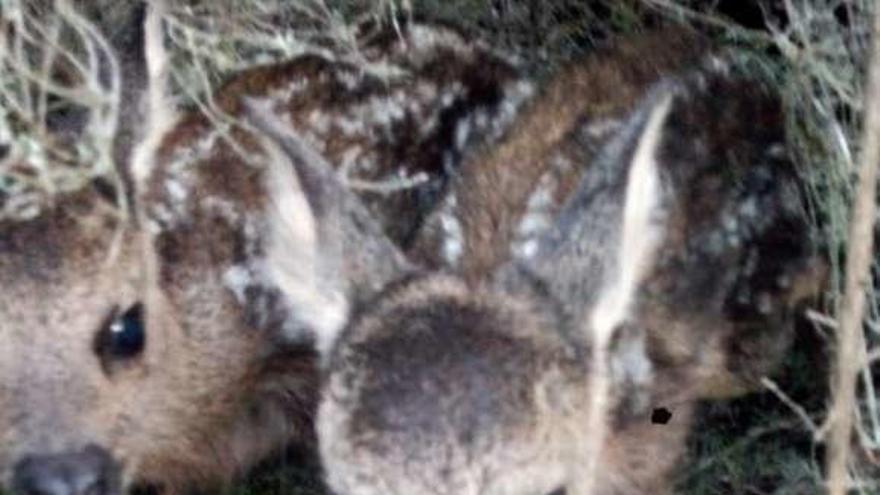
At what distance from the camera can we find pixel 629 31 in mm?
5730

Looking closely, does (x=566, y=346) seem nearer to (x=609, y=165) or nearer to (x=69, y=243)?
(x=609, y=165)

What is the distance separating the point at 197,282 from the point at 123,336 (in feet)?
0.84

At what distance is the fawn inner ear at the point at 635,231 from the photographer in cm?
409

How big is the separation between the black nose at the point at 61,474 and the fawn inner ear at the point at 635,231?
3.81 ft

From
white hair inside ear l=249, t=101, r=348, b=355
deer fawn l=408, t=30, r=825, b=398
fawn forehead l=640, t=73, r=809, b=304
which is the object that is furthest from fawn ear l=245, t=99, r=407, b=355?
fawn forehead l=640, t=73, r=809, b=304

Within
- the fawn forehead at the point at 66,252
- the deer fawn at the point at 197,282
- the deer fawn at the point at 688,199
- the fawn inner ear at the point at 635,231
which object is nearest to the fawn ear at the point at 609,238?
the fawn inner ear at the point at 635,231

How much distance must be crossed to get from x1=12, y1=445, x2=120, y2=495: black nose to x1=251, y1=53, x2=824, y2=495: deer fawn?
567 mm

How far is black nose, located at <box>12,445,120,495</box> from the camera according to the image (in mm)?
4598

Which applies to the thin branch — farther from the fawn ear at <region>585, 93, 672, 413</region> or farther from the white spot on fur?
the white spot on fur

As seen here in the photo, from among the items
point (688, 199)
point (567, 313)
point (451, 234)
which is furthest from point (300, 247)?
point (688, 199)

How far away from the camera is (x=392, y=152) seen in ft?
17.1

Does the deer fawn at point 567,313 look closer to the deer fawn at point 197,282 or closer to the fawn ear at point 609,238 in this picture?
the fawn ear at point 609,238

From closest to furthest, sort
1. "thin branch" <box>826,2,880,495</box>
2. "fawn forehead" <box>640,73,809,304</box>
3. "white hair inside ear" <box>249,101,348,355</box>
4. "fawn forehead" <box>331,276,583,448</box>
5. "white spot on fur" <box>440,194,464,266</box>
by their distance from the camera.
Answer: "fawn forehead" <box>331,276,583,448</box>
"thin branch" <box>826,2,880,495</box>
"white hair inside ear" <box>249,101,348,355</box>
"white spot on fur" <box>440,194,464,266</box>
"fawn forehead" <box>640,73,809,304</box>

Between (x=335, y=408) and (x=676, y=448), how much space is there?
0.98 meters
